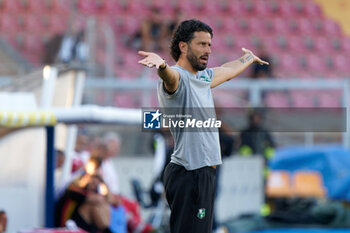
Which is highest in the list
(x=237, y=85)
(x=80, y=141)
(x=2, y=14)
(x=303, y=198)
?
(x=2, y=14)

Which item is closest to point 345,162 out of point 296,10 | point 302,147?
point 302,147

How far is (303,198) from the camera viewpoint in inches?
441

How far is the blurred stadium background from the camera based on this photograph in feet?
22.5

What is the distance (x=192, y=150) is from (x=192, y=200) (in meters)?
0.25

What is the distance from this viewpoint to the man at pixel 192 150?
384cm

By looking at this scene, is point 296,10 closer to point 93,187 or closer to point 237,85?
point 237,85

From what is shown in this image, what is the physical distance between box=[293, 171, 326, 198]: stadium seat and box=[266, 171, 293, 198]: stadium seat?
4.0 inches

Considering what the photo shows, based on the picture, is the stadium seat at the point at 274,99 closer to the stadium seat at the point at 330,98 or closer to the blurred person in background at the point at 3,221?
the stadium seat at the point at 330,98

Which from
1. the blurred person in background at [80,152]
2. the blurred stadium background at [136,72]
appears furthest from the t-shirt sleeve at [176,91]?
the blurred person in background at [80,152]

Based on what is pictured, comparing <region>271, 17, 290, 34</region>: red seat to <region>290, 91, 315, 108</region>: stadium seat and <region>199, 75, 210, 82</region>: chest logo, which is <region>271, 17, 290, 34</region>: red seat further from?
<region>199, 75, 210, 82</region>: chest logo

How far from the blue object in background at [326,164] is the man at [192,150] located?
21.8 feet

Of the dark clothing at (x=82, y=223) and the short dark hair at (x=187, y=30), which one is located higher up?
the short dark hair at (x=187, y=30)

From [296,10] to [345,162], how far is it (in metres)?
8.30

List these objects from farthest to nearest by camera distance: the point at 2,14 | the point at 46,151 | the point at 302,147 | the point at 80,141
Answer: the point at 2,14 < the point at 302,147 < the point at 80,141 < the point at 46,151
